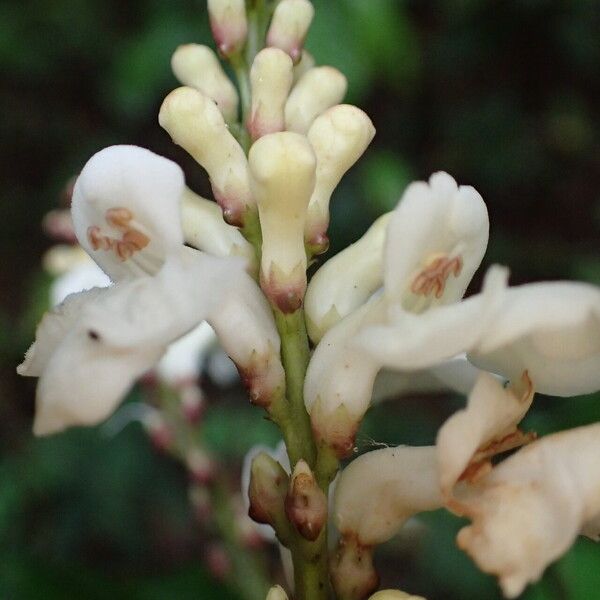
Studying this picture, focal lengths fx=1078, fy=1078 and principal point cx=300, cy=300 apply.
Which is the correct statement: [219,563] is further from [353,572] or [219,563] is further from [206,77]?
[206,77]

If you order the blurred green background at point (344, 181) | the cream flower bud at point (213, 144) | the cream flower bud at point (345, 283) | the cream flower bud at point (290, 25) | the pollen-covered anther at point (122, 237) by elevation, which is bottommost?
the blurred green background at point (344, 181)

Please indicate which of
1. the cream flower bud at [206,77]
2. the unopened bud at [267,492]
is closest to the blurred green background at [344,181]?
the unopened bud at [267,492]

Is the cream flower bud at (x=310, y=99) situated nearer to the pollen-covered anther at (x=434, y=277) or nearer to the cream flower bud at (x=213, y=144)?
the cream flower bud at (x=213, y=144)

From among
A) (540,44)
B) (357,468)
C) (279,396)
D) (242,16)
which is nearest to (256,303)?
(279,396)

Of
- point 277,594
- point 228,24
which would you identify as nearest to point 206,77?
point 228,24

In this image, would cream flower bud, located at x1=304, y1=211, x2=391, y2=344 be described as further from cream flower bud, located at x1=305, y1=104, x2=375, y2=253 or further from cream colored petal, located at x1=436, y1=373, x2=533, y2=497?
cream colored petal, located at x1=436, y1=373, x2=533, y2=497

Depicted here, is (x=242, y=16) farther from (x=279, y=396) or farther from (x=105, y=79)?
(x=105, y=79)
